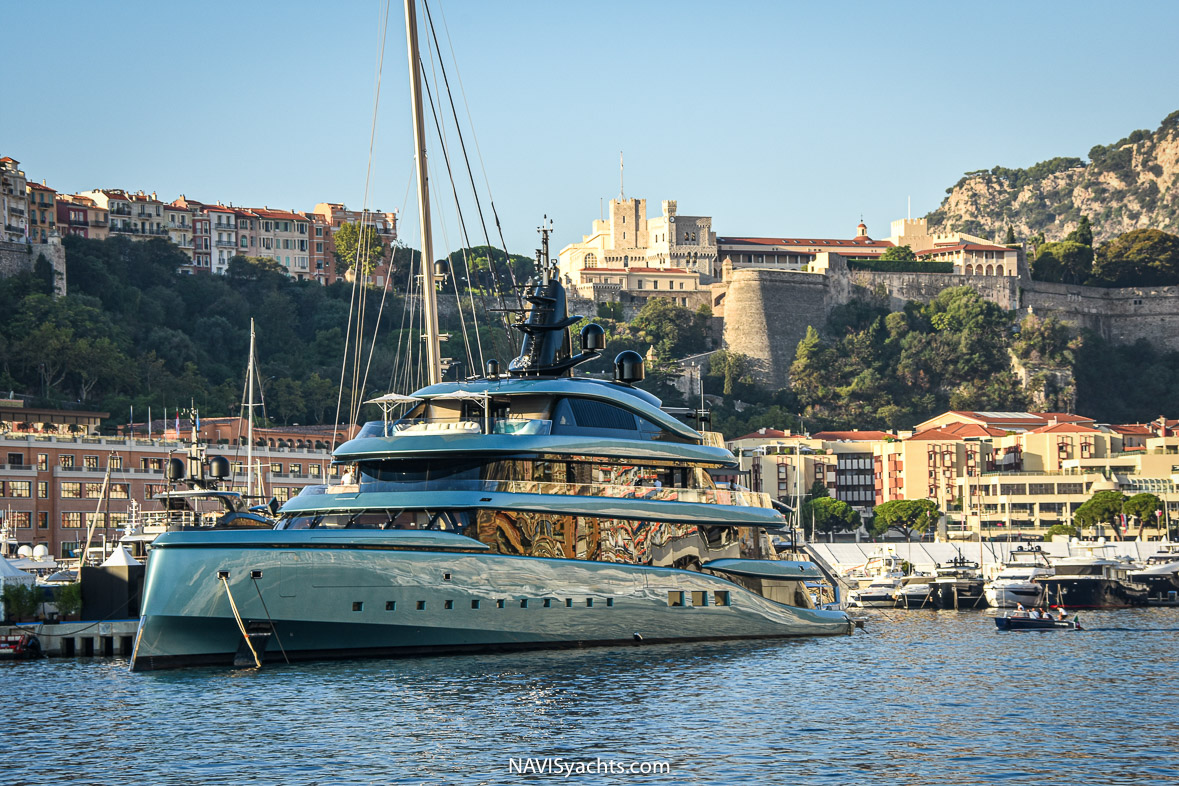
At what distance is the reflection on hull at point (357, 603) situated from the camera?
3058 cm

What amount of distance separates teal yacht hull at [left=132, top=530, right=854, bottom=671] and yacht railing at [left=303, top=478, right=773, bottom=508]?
1710mm

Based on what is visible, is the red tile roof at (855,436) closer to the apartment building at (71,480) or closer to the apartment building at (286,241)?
the apartment building at (286,241)

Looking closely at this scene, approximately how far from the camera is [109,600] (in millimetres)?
Answer: 42938

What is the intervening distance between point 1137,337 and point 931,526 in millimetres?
59630

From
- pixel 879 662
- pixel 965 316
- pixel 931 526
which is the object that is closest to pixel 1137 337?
pixel 965 316

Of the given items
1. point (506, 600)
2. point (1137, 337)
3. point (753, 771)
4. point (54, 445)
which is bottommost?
point (753, 771)

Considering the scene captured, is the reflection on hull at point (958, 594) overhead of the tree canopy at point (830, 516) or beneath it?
beneath

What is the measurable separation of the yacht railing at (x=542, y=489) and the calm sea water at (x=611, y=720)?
3.43 meters

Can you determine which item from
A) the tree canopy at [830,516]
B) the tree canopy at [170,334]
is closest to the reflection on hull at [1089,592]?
the tree canopy at [170,334]

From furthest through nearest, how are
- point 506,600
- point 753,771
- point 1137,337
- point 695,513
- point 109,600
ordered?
point 1137,337 → point 109,600 → point 695,513 → point 506,600 → point 753,771

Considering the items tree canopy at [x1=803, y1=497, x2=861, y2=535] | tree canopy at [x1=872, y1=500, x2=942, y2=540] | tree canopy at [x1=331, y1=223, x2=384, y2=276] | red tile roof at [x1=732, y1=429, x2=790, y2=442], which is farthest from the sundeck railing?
tree canopy at [x1=331, y1=223, x2=384, y2=276]

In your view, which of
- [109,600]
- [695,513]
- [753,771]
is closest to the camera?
[753,771]

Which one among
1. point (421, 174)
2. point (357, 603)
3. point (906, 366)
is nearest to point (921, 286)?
point (906, 366)

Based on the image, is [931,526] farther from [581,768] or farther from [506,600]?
[581,768]
